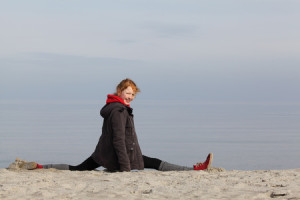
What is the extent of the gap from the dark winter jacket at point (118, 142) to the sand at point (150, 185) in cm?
18

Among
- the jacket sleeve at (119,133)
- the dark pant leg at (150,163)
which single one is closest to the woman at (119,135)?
the jacket sleeve at (119,133)

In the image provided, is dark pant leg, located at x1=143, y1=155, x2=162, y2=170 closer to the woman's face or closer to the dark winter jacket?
the dark winter jacket

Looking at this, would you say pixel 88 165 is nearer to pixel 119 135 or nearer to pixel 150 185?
pixel 119 135

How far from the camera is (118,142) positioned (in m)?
7.13

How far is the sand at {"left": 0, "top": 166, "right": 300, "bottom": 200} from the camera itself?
5762 mm

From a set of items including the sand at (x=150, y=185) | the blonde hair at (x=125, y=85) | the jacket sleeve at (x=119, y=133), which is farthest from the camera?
the blonde hair at (x=125, y=85)

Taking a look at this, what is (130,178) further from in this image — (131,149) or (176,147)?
(176,147)

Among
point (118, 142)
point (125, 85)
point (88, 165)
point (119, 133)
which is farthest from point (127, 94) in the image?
point (88, 165)

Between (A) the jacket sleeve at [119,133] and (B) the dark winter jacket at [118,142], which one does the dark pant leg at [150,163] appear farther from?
(A) the jacket sleeve at [119,133]

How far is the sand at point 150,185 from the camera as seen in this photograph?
5.76m

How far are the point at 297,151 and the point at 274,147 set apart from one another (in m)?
1.07

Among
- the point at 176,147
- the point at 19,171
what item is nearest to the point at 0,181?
the point at 19,171

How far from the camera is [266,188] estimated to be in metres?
6.17

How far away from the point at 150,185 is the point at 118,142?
101 centimetres
